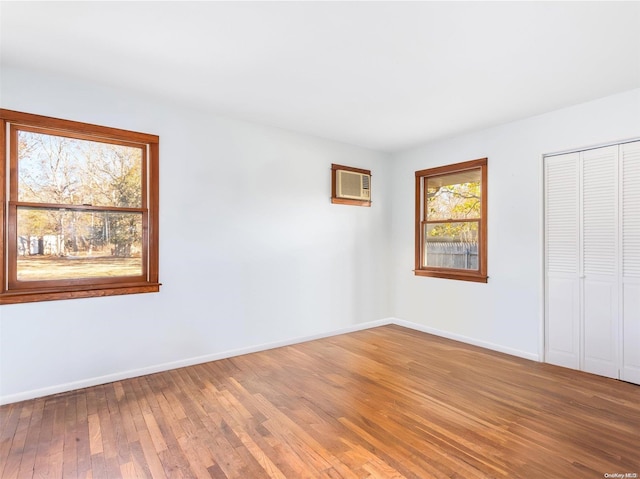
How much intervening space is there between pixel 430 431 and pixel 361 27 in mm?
2771

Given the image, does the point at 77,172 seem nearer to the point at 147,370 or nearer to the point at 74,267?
the point at 74,267

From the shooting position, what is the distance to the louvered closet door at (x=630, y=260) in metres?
3.11

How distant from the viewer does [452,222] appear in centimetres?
466

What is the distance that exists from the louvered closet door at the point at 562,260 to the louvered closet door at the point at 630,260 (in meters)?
0.36

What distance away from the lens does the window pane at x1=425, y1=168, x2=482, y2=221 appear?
Answer: 14.5ft

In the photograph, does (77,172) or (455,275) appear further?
(455,275)

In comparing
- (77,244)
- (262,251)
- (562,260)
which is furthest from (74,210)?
(562,260)

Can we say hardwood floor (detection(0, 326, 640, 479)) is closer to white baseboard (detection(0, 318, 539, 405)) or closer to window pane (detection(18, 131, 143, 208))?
white baseboard (detection(0, 318, 539, 405))

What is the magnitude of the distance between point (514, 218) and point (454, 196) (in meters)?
0.90

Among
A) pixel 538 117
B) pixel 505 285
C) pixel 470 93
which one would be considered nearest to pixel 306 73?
pixel 470 93

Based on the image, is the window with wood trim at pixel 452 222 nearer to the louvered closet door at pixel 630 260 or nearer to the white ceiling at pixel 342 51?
the white ceiling at pixel 342 51

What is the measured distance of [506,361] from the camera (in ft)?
12.1

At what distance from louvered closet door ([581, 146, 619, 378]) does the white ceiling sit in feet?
2.31

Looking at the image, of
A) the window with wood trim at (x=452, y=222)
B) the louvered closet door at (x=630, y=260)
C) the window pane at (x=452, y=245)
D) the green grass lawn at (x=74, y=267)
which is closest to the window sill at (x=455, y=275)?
the window with wood trim at (x=452, y=222)
